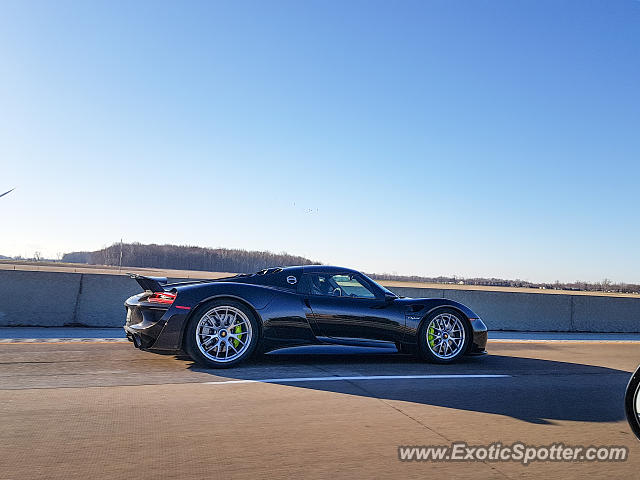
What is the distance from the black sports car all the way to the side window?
13 mm

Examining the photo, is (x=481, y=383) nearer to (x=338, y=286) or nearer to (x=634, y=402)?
(x=338, y=286)

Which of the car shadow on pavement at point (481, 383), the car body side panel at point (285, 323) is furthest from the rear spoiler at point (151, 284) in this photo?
the car body side panel at point (285, 323)

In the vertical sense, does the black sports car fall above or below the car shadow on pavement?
above

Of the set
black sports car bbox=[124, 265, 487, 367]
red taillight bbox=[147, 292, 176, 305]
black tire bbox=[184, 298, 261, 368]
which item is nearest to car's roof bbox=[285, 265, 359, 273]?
black sports car bbox=[124, 265, 487, 367]

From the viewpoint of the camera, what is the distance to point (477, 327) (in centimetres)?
732

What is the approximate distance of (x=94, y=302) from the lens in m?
10.2

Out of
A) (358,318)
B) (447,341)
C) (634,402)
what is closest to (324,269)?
(358,318)

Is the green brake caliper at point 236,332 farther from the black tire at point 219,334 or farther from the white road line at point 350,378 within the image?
the white road line at point 350,378

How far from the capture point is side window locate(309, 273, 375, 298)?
6812mm

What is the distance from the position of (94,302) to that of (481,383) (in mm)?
7229

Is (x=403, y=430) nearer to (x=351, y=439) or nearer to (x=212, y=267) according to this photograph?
(x=351, y=439)

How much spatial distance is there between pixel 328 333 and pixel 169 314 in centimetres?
179

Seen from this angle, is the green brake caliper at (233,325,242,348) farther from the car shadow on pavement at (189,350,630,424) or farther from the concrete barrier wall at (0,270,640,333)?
the concrete barrier wall at (0,270,640,333)

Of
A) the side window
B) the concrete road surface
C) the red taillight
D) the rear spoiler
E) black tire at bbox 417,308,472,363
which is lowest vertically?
the concrete road surface
